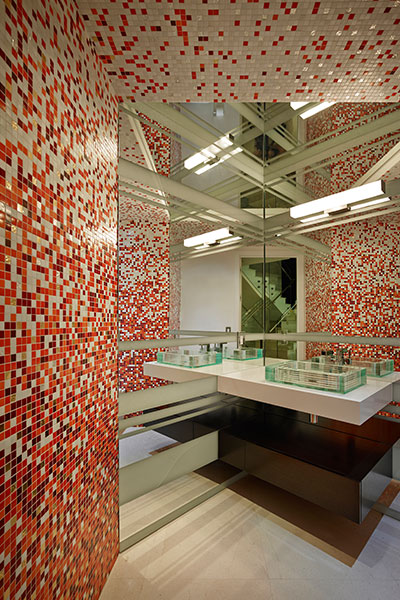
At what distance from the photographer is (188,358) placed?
8.36 ft

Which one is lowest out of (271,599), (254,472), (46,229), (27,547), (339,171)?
(271,599)

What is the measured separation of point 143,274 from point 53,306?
112 centimetres

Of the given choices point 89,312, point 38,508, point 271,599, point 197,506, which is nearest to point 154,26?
point 89,312

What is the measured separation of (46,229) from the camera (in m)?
1.02

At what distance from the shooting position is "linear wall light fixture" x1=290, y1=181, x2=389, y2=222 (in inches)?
94.2

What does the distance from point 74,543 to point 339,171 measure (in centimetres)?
325

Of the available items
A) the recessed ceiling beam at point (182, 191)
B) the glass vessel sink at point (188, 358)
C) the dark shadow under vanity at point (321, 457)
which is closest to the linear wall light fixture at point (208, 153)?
the recessed ceiling beam at point (182, 191)

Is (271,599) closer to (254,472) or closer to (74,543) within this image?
(254,472)

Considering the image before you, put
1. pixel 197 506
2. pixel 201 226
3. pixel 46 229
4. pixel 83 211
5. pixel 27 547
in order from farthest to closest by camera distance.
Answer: pixel 201 226 → pixel 197 506 → pixel 83 211 → pixel 46 229 → pixel 27 547

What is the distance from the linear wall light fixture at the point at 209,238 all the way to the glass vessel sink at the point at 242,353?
3.53 feet

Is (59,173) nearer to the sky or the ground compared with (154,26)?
nearer to the ground

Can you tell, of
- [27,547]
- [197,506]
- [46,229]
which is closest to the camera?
[27,547]

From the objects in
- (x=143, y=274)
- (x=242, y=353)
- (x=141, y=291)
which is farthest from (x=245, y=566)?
(x=143, y=274)

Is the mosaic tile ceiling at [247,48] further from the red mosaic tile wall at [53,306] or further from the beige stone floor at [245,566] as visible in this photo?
the beige stone floor at [245,566]
